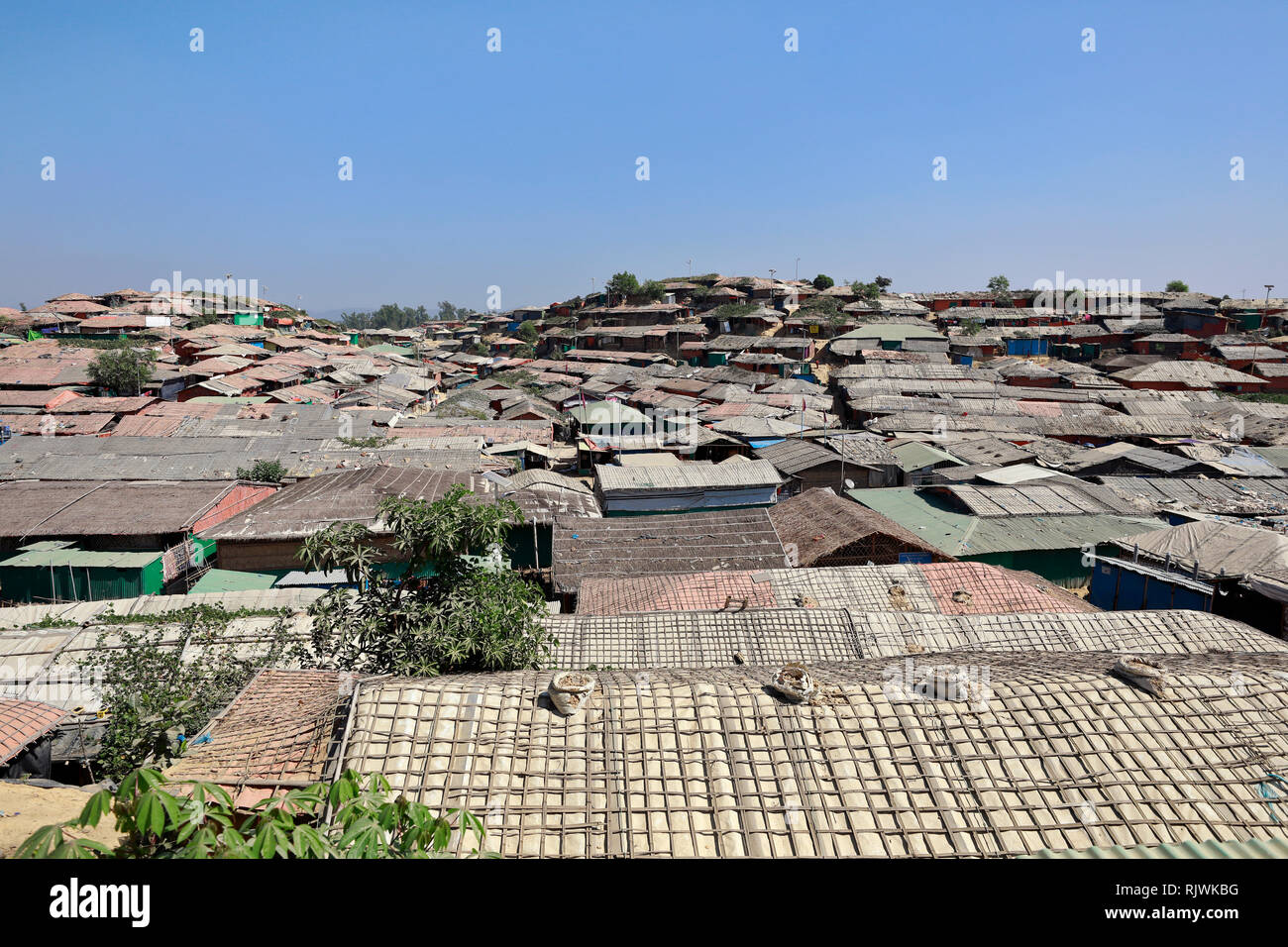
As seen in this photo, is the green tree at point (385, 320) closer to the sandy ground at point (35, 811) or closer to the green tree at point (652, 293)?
the green tree at point (652, 293)

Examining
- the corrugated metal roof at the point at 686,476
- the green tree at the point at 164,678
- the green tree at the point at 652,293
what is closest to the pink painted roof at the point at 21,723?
the green tree at the point at 164,678

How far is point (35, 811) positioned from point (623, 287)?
6689 centimetres

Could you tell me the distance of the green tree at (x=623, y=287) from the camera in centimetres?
6975

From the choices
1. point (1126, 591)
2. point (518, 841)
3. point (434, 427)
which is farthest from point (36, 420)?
point (1126, 591)

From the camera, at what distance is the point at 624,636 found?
35.6 ft

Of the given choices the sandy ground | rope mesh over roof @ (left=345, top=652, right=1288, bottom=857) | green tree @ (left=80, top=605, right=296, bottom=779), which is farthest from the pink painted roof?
rope mesh over roof @ (left=345, top=652, right=1288, bottom=857)

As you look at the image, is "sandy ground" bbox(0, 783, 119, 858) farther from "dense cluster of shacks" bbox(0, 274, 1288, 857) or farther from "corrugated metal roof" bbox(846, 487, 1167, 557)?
"corrugated metal roof" bbox(846, 487, 1167, 557)

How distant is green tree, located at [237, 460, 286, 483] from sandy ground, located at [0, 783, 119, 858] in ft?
53.4

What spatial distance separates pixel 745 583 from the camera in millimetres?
13148

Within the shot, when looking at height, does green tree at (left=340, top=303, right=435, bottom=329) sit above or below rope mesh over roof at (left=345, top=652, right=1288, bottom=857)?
above

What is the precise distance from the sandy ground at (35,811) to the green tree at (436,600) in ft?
8.06

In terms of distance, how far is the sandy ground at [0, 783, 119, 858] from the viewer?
18.3 feet

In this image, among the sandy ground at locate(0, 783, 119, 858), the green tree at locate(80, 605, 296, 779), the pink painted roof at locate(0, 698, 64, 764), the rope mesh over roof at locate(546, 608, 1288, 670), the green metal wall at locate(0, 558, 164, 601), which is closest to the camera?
the sandy ground at locate(0, 783, 119, 858)
